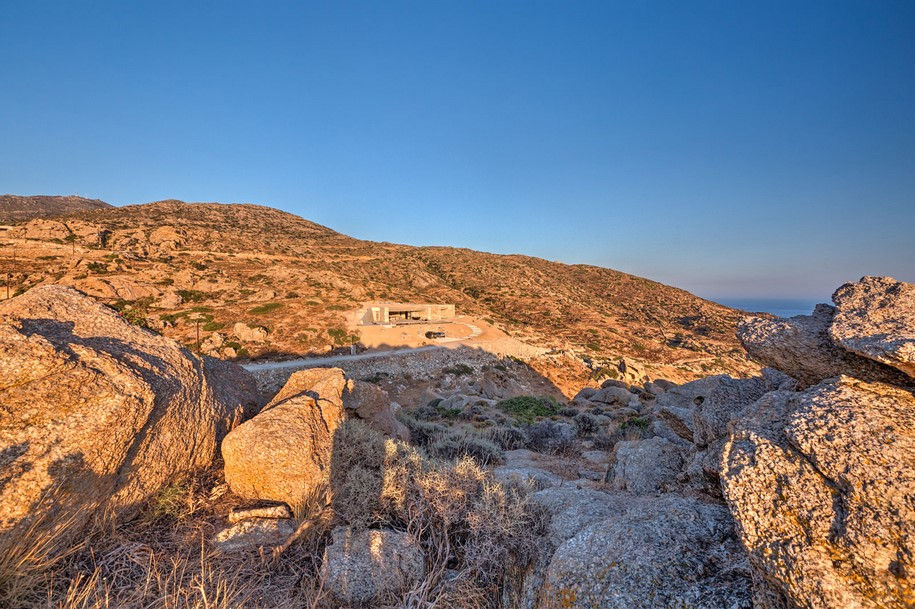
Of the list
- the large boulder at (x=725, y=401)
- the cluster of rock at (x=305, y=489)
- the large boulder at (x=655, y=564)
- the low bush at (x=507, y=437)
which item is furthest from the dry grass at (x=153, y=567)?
the low bush at (x=507, y=437)

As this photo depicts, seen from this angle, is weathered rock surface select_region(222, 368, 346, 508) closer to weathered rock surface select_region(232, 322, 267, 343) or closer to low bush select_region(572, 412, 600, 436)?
low bush select_region(572, 412, 600, 436)

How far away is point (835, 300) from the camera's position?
3445 millimetres

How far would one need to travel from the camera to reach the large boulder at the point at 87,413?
10.6 ft

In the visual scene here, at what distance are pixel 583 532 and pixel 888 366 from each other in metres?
2.47

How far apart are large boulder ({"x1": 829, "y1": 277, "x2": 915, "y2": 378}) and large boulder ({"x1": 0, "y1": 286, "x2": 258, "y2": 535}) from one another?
6.20 meters

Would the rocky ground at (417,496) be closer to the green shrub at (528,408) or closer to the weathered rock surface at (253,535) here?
the weathered rock surface at (253,535)

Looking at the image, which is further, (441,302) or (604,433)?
(441,302)

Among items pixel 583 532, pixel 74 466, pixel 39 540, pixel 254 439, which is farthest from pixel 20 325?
pixel 583 532

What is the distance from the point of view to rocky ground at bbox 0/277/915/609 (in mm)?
2184

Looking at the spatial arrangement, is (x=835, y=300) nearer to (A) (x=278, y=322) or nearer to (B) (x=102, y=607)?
(B) (x=102, y=607)

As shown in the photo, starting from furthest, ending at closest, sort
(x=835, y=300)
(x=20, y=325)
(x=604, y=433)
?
(x=604, y=433)
(x=20, y=325)
(x=835, y=300)

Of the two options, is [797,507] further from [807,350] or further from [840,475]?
[807,350]

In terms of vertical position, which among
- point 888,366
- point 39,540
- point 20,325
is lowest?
point 39,540

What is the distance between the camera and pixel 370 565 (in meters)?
3.51
